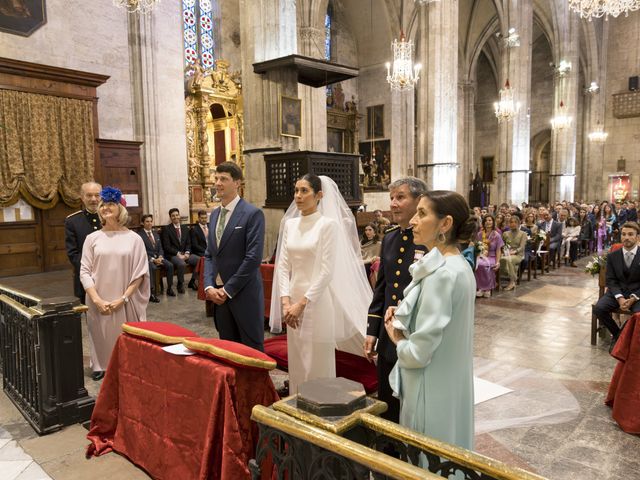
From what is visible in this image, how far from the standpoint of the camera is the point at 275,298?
3.87m

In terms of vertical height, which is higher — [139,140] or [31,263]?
[139,140]

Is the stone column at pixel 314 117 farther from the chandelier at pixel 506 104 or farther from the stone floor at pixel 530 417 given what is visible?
the chandelier at pixel 506 104

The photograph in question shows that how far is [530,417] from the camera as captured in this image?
3.54 m

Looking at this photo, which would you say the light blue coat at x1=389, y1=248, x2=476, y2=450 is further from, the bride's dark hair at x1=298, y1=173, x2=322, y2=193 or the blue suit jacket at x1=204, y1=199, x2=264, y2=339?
the blue suit jacket at x1=204, y1=199, x2=264, y2=339

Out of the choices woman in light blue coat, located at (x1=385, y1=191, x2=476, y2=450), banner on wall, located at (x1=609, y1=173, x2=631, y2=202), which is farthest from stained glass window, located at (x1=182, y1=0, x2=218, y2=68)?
banner on wall, located at (x1=609, y1=173, x2=631, y2=202)

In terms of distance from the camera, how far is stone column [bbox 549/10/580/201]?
23219 mm

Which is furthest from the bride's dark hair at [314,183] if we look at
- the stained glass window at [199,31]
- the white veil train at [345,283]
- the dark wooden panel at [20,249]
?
the stained glass window at [199,31]

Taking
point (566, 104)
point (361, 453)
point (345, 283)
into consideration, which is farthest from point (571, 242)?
point (566, 104)

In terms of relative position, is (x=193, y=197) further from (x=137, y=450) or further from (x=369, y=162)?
(x=137, y=450)

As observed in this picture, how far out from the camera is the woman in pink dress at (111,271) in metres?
3.89

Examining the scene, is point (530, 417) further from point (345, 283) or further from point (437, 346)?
point (437, 346)

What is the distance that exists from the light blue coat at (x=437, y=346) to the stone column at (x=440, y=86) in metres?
12.9

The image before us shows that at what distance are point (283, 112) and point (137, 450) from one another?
500 cm

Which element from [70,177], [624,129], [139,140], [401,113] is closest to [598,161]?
[624,129]
